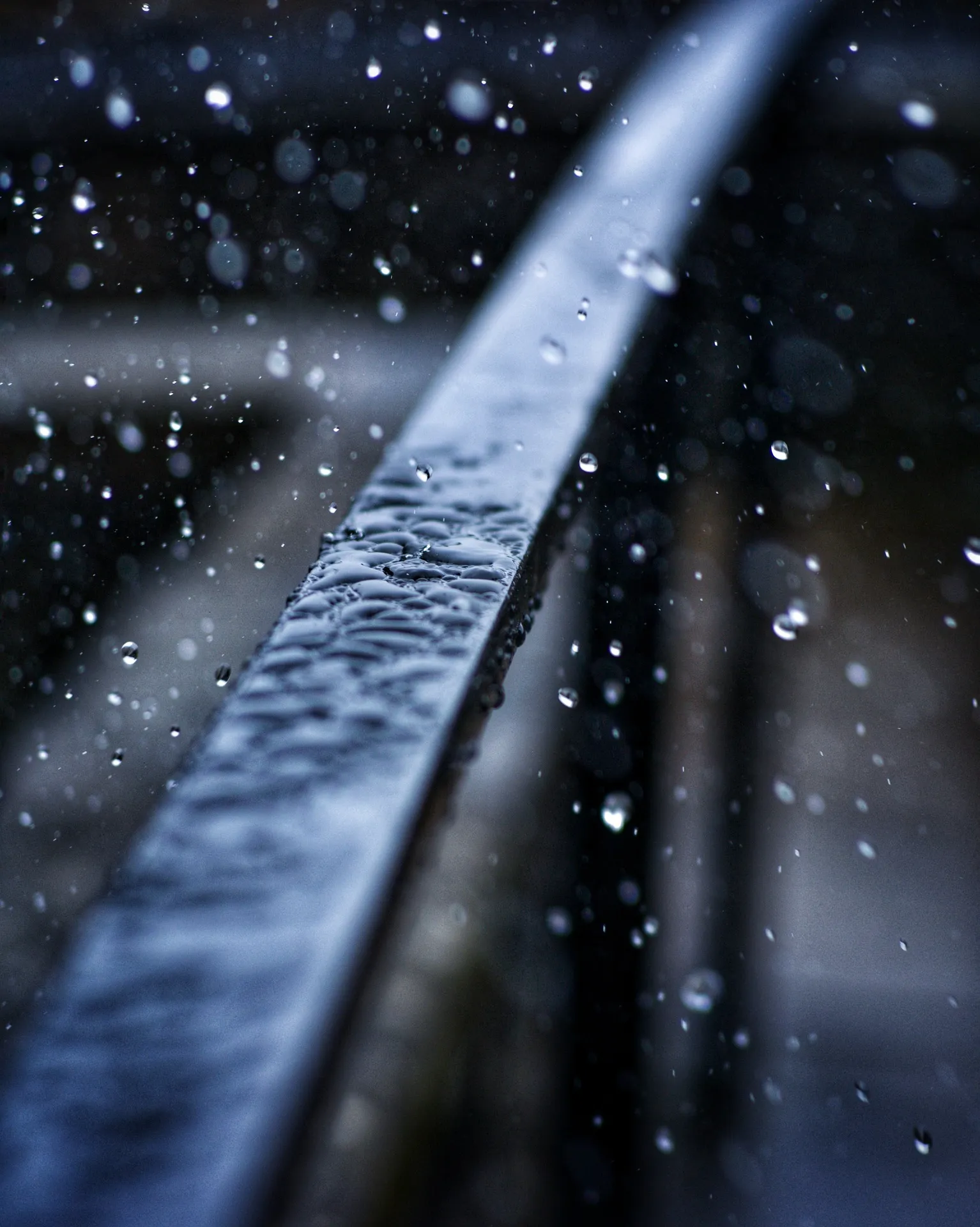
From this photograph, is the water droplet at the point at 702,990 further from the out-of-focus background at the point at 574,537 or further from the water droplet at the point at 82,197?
the water droplet at the point at 82,197

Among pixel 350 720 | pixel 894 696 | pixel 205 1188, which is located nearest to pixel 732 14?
pixel 350 720

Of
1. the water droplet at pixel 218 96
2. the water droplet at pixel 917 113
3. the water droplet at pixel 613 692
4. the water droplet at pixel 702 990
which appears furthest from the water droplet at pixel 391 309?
the water droplet at pixel 702 990

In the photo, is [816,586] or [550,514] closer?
[550,514]

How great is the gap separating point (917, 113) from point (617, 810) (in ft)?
3.62

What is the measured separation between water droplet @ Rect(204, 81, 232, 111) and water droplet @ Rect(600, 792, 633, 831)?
1.26 meters

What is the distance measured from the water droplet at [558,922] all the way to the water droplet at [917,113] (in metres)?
1.19

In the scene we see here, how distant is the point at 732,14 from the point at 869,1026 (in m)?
1.94

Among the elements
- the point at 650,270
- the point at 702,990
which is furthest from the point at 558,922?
the point at 650,270

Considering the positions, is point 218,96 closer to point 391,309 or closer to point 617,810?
point 391,309

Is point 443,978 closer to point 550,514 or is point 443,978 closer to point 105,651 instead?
point 105,651

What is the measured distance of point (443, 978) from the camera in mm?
1531

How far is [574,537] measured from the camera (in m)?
1.04

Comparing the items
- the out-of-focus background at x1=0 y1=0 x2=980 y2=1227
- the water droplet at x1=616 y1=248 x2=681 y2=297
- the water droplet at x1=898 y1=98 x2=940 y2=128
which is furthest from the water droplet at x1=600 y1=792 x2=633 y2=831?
the water droplet at x1=898 y1=98 x2=940 y2=128

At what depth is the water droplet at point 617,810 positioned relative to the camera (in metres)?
1.08
